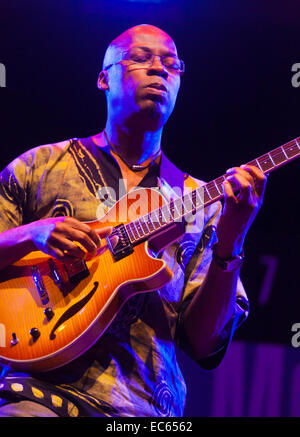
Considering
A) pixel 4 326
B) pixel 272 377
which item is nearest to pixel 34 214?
pixel 4 326

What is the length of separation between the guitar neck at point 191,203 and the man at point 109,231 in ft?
0.28

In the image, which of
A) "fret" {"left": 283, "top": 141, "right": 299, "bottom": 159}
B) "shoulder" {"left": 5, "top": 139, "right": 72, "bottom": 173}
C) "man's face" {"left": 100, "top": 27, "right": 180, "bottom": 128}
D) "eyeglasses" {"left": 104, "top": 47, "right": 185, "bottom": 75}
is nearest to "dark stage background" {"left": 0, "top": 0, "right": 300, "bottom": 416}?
"man's face" {"left": 100, "top": 27, "right": 180, "bottom": 128}

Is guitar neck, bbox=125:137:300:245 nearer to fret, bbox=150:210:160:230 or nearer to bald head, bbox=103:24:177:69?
fret, bbox=150:210:160:230

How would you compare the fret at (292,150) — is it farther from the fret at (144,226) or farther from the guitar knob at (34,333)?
the guitar knob at (34,333)

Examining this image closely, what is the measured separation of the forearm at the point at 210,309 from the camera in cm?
224

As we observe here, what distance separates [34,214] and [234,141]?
1967 mm

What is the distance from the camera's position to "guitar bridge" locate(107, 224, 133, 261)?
6.82 ft

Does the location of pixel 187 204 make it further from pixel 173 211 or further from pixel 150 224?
pixel 150 224

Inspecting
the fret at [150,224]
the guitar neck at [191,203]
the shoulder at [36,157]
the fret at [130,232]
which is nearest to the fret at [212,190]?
the guitar neck at [191,203]

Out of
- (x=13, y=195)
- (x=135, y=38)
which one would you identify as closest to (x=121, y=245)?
(x=13, y=195)

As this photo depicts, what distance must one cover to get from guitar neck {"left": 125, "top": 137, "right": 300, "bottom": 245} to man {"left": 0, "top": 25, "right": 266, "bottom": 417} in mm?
87

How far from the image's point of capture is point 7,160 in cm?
343

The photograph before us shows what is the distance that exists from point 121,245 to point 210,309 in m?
0.58

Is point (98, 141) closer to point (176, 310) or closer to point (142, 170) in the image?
point (142, 170)
